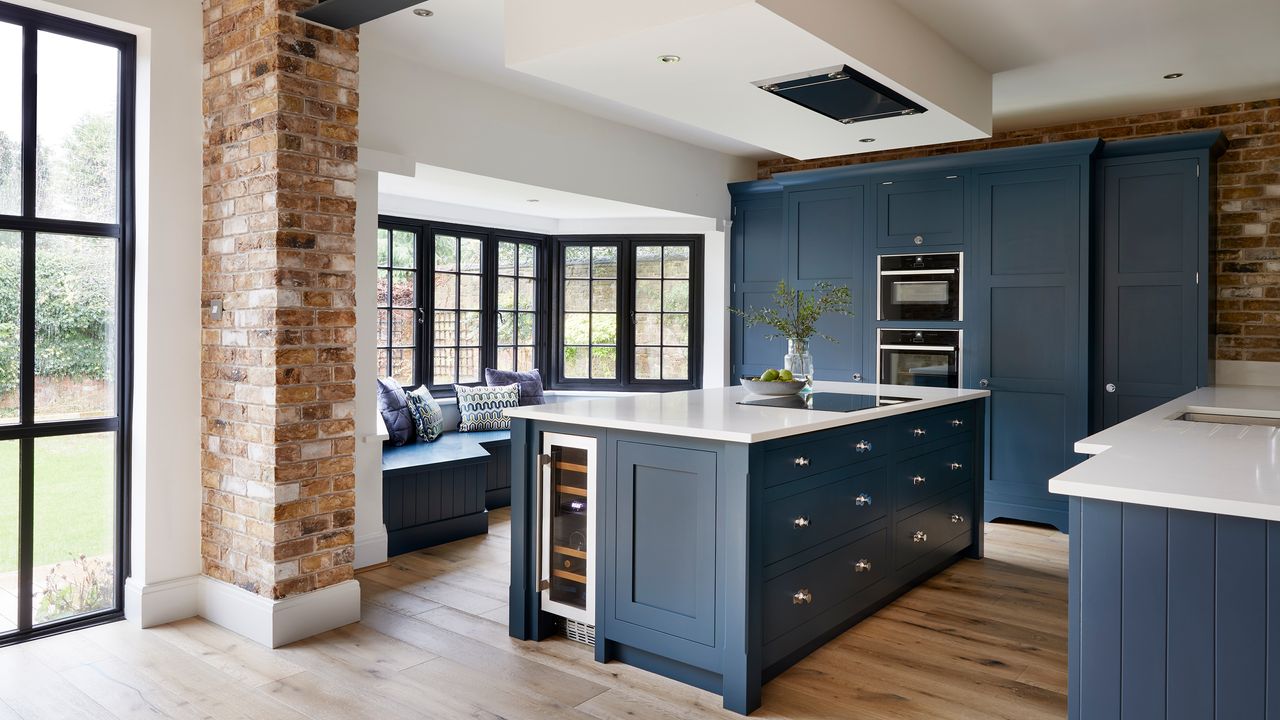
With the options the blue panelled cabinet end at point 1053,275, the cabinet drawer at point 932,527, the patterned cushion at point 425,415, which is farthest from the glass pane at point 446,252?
the cabinet drawer at point 932,527

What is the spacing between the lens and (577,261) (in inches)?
272

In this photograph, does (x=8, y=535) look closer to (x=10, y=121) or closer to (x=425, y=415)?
(x=10, y=121)

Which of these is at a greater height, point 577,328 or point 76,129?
point 76,129

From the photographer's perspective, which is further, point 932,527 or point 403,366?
point 403,366

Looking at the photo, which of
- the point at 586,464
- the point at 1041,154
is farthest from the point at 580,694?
the point at 1041,154

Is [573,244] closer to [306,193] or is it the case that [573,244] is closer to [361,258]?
[361,258]

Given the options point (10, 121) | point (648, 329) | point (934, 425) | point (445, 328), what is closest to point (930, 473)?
point (934, 425)

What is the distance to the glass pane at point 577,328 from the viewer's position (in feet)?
22.7

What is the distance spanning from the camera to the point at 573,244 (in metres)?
6.90

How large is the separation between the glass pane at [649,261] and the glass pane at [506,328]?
1112 millimetres

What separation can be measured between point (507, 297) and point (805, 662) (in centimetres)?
420

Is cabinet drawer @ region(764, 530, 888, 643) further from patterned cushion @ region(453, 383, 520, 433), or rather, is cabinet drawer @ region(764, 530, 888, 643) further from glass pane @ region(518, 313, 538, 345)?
glass pane @ region(518, 313, 538, 345)

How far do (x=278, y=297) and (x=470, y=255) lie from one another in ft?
10.4

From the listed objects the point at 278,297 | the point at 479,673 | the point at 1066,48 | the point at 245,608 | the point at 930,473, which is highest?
the point at 1066,48
